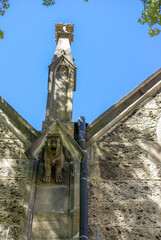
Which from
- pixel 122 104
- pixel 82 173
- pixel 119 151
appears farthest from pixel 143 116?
pixel 82 173

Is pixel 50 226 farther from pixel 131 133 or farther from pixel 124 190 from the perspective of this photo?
pixel 131 133

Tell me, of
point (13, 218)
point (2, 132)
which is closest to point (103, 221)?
point (13, 218)

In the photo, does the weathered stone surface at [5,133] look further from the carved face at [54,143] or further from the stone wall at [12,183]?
the carved face at [54,143]

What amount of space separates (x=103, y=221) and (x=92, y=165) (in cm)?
92

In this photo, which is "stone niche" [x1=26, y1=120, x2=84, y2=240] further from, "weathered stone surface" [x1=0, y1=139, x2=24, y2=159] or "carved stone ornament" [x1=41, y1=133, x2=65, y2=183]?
"weathered stone surface" [x1=0, y1=139, x2=24, y2=159]

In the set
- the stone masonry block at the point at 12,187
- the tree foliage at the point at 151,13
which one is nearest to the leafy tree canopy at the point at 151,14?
the tree foliage at the point at 151,13

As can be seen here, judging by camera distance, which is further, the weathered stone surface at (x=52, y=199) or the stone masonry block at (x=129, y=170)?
the stone masonry block at (x=129, y=170)

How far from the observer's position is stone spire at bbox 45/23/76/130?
240 inches

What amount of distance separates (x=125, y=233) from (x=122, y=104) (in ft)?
7.84

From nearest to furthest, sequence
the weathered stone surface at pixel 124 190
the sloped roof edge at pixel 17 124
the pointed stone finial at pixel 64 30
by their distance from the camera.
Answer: the weathered stone surface at pixel 124 190
the sloped roof edge at pixel 17 124
the pointed stone finial at pixel 64 30

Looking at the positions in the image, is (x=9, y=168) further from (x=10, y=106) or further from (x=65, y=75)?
(x=65, y=75)

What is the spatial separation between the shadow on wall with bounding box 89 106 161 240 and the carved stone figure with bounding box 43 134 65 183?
531mm

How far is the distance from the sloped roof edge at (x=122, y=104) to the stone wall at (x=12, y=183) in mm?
1116

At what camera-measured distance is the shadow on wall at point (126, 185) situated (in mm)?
4754
